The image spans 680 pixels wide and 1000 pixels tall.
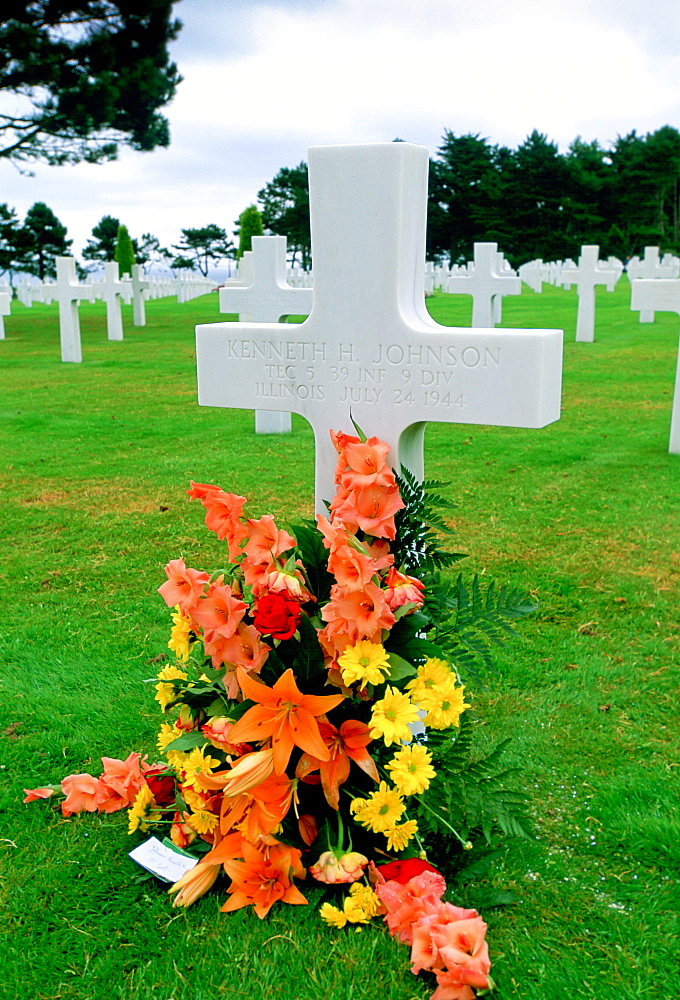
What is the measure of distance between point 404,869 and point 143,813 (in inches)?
29.0

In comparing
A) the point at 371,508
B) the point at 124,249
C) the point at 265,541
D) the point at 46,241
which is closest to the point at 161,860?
the point at 265,541

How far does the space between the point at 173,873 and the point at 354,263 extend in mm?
1617

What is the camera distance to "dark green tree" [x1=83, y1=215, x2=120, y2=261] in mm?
51297

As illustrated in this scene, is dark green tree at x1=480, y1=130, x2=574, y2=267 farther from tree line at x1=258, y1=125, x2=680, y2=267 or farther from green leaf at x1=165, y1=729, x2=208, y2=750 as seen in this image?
green leaf at x1=165, y1=729, x2=208, y2=750

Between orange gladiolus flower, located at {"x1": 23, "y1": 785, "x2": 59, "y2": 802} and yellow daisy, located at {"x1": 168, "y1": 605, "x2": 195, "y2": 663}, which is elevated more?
yellow daisy, located at {"x1": 168, "y1": 605, "x2": 195, "y2": 663}

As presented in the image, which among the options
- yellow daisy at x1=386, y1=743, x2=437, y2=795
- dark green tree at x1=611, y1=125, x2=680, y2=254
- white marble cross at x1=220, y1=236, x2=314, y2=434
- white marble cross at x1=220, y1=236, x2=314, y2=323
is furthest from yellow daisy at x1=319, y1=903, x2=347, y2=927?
dark green tree at x1=611, y1=125, x2=680, y2=254

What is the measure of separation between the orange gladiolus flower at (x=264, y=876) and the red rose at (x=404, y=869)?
0.20 metres

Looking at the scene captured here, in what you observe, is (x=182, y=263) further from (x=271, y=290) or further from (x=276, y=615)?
(x=276, y=615)

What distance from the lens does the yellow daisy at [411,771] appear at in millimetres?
2115

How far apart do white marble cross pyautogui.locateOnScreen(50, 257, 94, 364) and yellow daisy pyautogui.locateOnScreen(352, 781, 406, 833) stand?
1273cm

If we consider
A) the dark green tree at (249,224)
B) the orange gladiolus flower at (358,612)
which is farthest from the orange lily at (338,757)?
the dark green tree at (249,224)

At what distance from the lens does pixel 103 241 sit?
170ft

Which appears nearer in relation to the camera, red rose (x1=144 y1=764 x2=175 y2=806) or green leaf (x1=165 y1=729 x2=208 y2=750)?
green leaf (x1=165 y1=729 x2=208 y2=750)

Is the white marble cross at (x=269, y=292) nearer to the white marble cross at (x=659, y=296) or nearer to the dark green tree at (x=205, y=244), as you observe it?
the white marble cross at (x=659, y=296)
